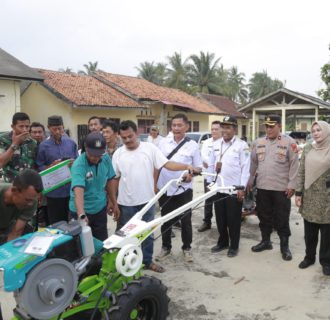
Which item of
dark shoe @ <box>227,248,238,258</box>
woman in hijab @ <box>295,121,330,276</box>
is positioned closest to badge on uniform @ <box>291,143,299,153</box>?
woman in hijab @ <box>295,121,330,276</box>

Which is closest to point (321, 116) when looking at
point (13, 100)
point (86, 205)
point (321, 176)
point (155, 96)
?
point (155, 96)

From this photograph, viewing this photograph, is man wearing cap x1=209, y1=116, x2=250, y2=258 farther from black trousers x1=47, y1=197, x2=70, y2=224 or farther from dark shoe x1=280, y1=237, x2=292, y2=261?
Result: black trousers x1=47, y1=197, x2=70, y2=224

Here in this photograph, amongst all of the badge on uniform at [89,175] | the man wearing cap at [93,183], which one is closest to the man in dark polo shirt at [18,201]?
the man wearing cap at [93,183]

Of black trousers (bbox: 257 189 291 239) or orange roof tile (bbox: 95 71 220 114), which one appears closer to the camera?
black trousers (bbox: 257 189 291 239)

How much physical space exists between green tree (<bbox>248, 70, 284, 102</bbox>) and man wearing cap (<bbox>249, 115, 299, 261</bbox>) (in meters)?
44.5

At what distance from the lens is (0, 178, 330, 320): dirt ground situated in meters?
3.38

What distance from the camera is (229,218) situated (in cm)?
477

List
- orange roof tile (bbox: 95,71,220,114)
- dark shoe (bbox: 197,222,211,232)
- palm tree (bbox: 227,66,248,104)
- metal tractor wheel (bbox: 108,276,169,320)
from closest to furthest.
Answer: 1. metal tractor wheel (bbox: 108,276,169,320)
2. dark shoe (bbox: 197,222,211,232)
3. orange roof tile (bbox: 95,71,220,114)
4. palm tree (bbox: 227,66,248,104)

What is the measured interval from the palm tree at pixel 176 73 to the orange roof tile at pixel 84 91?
1434 centimetres

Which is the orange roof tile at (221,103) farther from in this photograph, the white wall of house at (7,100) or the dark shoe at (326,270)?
the dark shoe at (326,270)

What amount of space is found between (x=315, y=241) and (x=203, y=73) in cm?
3533

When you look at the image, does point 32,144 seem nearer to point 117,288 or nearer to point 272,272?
point 117,288

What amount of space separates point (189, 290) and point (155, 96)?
20070mm

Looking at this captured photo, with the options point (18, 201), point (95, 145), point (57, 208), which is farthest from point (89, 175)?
point (57, 208)
